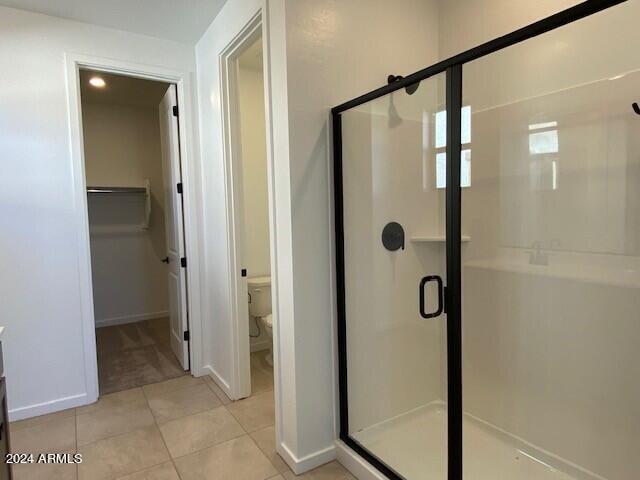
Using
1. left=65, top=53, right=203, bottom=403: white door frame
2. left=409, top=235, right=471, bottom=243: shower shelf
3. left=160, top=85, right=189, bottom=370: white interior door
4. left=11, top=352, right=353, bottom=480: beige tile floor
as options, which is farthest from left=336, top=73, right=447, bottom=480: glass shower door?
left=160, top=85, right=189, bottom=370: white interior door

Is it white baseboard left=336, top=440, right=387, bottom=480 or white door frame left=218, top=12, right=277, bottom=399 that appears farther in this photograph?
white door frame left=218, top=12, right=277, bottom=399

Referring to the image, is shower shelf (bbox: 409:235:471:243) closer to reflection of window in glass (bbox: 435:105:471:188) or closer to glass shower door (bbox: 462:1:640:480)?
glass shower door (bbox: 462:1:640:480)

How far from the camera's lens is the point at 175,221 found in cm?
314

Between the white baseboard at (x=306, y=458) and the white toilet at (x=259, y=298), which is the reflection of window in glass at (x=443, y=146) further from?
the white toilet at (x=259, y=298)

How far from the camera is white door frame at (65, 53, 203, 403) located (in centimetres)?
258

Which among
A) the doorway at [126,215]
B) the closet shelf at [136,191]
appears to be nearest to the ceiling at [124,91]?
the doorway at [126,215]

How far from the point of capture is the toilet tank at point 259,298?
327 cm

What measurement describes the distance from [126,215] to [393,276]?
12.5 ft

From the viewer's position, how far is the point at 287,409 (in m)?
1.96

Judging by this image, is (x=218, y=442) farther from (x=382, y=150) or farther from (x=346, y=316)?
(x=382, y=150)

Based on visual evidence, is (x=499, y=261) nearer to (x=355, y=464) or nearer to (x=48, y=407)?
(x=355, y=464)

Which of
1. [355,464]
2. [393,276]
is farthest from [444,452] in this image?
[393,276]

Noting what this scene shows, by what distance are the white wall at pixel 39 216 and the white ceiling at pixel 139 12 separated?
91 millimetres

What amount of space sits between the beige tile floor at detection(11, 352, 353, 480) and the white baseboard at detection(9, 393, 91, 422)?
44mm
